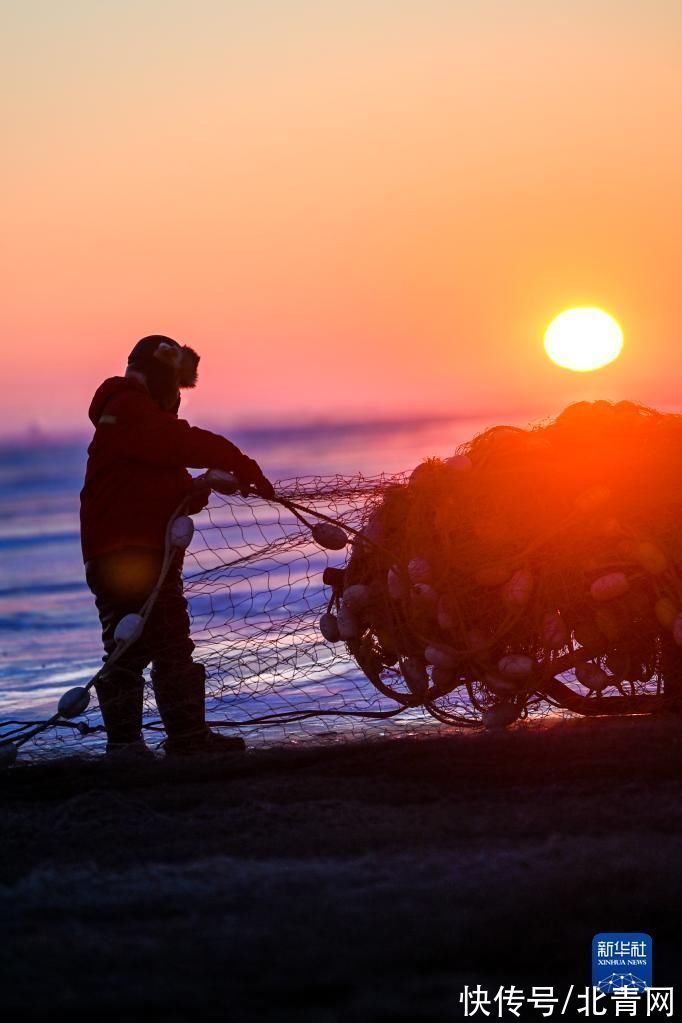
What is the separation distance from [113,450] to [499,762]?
2.28 m

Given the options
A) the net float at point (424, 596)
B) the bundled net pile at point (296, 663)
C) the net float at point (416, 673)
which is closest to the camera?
the net float at point (424, 596)

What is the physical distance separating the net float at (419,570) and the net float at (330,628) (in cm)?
67

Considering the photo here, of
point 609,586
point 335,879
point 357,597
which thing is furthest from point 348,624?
point 335,879

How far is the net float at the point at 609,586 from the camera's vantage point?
5965mm

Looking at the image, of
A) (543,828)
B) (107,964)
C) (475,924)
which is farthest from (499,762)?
(107,964)

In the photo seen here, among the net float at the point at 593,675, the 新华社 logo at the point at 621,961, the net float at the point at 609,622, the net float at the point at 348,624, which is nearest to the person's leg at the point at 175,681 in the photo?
the net float at the point at 348,624

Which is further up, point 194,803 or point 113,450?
point 113,450

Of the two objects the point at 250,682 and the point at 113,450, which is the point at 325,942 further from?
the point at 250,682

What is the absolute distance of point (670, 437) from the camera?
6312 mm

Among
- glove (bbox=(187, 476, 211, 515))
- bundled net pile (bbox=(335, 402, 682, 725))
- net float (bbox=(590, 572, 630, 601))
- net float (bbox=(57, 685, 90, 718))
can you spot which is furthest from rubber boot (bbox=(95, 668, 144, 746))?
net float (bbox=(590, 572, 630, 601))

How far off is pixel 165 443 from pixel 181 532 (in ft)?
1.34

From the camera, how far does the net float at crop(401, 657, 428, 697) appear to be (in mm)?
6371

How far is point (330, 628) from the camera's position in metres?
6.73

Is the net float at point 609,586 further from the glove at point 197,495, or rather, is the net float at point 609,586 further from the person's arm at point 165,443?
the glove at point 197,495
